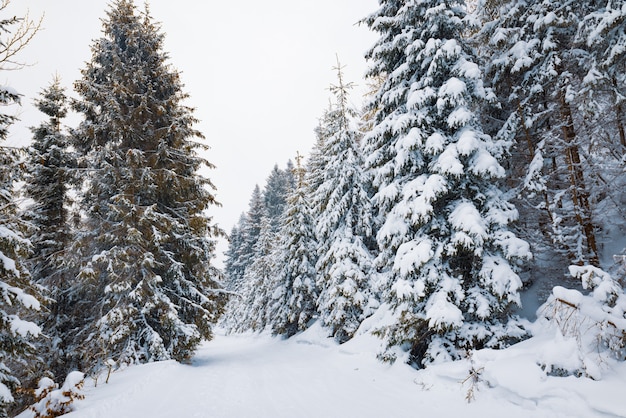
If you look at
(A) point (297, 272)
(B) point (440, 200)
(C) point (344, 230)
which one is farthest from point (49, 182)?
(B) point (440, 200)

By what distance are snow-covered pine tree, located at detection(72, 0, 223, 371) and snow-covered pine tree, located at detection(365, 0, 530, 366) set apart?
7867mm

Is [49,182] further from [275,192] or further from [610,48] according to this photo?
[275,192]

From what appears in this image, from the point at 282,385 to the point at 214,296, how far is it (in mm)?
6355

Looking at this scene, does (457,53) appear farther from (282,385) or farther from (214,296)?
(214,296)

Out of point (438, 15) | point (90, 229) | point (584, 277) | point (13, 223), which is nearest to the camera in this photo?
point (584, 277)

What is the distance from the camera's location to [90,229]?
12969mm

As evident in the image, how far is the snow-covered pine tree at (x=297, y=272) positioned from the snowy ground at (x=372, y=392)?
10654 millimetres

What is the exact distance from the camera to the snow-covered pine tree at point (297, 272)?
21.7 metres

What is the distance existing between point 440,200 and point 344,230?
317 inches

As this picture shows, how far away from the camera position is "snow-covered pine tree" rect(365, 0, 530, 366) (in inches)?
331

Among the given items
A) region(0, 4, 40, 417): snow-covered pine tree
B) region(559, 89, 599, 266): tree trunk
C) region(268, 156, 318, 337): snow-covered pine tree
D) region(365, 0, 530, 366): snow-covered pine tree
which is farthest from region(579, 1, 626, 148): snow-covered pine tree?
region(268, 156, 318, 337): snow-covered pine tree

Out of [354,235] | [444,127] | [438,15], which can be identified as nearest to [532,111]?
[444,127]

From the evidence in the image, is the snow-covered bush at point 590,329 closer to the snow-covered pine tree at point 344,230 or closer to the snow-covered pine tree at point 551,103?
the snow-covered pine tree at point 551,103

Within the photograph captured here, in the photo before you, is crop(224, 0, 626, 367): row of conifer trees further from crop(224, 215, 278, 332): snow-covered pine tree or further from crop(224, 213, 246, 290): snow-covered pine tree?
crop(224, 213, 246, 290): snow-covered pine tree
